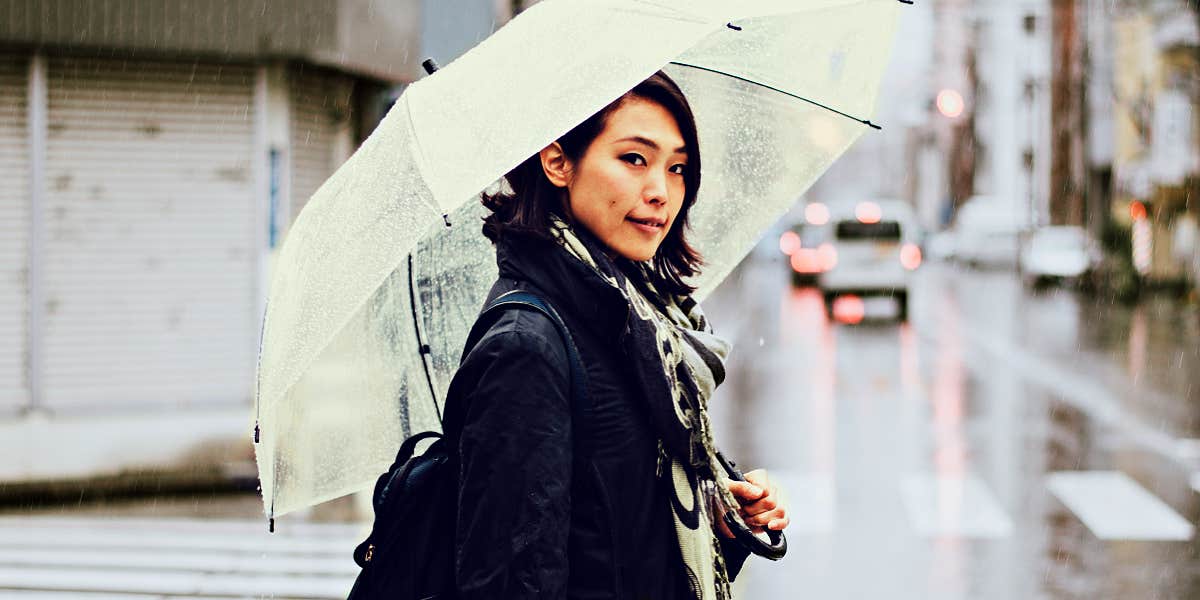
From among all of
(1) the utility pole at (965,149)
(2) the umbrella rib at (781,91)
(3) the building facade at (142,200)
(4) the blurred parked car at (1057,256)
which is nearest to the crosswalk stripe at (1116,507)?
(2) the umbrella rib at (781,91)

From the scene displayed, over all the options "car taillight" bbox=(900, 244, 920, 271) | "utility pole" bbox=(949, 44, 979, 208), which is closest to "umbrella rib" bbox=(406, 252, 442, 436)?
"car taillight" bbox=(900, 244, 920, 271)

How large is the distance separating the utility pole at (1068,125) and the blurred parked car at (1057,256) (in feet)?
17.9

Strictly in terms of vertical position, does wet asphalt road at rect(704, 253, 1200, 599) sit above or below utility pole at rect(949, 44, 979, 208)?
below

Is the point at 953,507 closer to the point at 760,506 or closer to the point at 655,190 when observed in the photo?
the point at 760,506

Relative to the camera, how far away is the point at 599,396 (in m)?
2.15

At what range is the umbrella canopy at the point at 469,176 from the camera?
7.85 feet

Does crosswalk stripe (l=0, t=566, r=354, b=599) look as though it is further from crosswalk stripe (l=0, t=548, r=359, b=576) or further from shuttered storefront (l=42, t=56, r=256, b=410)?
shuttered storefront (l=42, t=56, r=256, b=410)

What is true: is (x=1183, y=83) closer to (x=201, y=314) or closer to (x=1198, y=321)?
(x=1198, y=321)

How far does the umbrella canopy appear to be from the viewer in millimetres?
2393

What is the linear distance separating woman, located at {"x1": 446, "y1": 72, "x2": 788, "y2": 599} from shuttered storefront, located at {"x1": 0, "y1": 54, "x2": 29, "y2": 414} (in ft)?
30.6

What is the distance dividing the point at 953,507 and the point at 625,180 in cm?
743

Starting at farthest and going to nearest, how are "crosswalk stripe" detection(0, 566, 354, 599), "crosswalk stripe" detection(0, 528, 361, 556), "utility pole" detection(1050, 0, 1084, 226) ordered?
"utility pole" detection(1050, 0, 1084, 226) < "crosswalk stripe" detection(0, 528, 361, 556) < "crosswalk stripe" detection(0, 566, 354, 599)

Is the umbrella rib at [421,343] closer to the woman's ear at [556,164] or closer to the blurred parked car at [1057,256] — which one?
the woman's ear at [556,164]

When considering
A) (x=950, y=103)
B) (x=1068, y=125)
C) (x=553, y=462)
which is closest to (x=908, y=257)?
(x=950, y=103)
